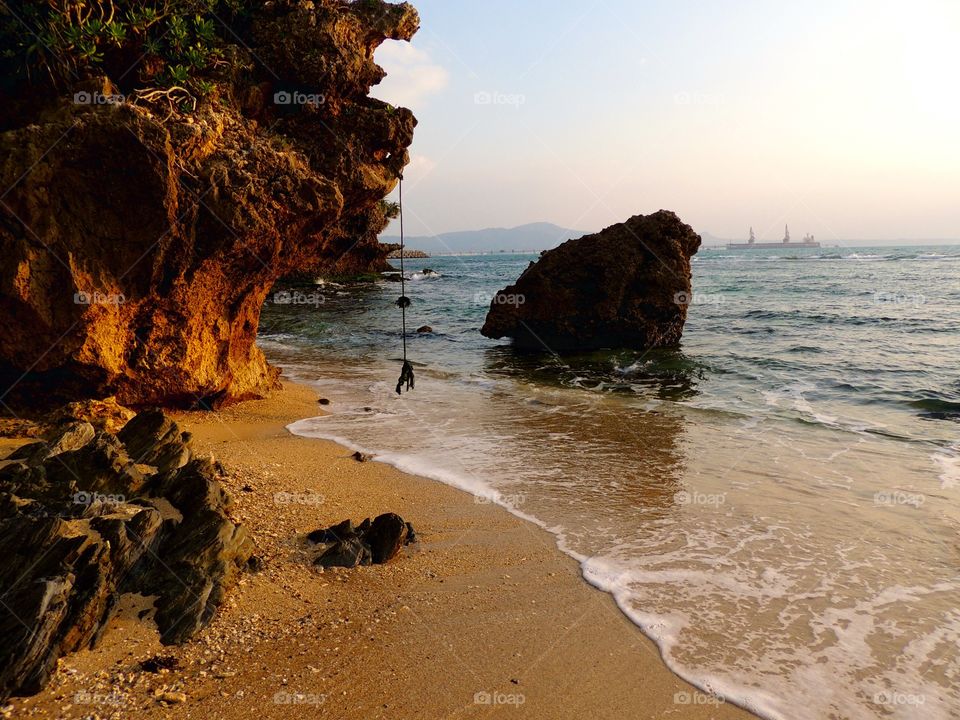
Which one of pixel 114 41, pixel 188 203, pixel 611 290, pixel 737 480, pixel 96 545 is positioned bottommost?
pixel 737 480

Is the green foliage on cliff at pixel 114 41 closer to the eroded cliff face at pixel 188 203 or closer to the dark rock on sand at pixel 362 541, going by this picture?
the eroded cliff face at pixel 188 203

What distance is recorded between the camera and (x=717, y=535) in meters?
6.69

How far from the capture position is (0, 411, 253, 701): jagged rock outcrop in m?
3.88

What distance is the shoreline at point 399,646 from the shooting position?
12.7 ft

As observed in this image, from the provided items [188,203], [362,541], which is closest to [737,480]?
[362,541]

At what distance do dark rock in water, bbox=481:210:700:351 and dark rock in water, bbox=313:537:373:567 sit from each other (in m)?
15.3

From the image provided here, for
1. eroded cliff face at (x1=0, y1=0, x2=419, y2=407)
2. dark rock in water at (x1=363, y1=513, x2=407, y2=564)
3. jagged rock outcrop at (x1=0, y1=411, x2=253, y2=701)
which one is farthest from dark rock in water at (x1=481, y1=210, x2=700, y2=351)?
jagged rock outcrop at (x1=0, y1=411, x2=253, y2=701)

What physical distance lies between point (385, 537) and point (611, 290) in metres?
15.3

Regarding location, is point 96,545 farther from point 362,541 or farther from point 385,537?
point 385,537

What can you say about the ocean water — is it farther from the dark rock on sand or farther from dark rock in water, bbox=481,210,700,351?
the dark rock on sand

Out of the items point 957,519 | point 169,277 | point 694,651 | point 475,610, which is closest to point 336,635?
point 475,610

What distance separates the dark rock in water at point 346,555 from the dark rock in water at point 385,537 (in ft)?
0.33

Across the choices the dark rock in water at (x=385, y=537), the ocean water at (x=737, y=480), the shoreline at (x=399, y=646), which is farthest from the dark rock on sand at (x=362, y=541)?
the ocean water at (x=737, y=480)

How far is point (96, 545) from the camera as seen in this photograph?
14.6 feet
